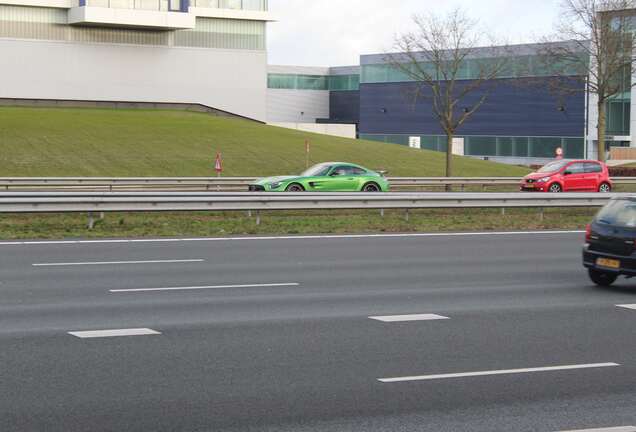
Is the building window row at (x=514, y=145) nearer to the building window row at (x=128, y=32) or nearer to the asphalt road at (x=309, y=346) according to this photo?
A: the building window row at (x=128, y=32)

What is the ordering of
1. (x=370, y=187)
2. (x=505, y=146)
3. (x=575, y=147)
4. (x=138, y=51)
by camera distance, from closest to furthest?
(x=370, y=187)
(x=138, y=51)
(x=575, y=147)
(x=505, y=146)

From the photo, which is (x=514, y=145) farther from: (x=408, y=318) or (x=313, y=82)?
(x=408, y=318)

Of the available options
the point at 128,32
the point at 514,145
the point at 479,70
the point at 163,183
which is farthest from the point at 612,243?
the point at 514,145

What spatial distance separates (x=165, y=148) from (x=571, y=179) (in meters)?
27.2

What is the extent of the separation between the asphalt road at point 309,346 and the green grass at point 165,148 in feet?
114

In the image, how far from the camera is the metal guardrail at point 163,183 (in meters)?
38.7

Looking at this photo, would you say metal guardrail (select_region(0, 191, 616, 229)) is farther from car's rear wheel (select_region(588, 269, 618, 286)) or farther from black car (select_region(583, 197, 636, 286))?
black car (select_region(583, 197, 636, 286))

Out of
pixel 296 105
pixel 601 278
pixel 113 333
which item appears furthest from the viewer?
pixel 296 105

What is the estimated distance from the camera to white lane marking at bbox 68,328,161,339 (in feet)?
36.6

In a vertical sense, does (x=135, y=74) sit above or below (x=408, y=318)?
above

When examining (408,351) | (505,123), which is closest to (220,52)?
(505,123)

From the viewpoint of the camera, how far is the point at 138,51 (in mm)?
76875

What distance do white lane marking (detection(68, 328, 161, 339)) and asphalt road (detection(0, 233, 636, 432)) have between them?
0.08 m

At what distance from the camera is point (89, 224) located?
79.7ft
